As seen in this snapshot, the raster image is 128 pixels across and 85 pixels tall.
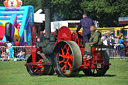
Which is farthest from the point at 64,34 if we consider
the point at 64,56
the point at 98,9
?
the point at 98,9

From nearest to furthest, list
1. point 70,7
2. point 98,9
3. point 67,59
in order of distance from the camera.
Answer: point 67,59 → point 98,9 → point 70,7

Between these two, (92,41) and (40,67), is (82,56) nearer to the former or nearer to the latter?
(92,41)

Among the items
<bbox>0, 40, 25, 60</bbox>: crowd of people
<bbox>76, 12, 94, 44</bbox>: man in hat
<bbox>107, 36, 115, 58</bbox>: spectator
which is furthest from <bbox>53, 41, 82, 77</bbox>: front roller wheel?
<bbox>107, 36, 115, 58</bbox>: spectator

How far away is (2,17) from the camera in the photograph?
3872cm

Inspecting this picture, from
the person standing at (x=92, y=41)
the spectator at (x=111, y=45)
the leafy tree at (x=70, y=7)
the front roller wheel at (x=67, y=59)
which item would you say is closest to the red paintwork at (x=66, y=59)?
the front roller wheel at (x=67, y=59)

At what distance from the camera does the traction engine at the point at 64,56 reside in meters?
12.9

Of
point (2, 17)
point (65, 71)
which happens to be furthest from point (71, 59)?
point (2, 17)

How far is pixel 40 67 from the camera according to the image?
47.3 feet

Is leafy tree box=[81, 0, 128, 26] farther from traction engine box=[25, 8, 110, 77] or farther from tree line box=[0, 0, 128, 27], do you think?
traction engine box=[25, 8, 110, 77]

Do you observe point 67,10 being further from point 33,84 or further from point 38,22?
point 33,84

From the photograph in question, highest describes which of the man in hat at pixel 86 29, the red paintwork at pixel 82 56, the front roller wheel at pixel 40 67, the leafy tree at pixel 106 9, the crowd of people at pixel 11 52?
the leafy tree at pixel 106 9

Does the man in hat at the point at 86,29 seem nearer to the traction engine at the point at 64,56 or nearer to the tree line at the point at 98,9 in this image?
the traction engine at the point at 64,56

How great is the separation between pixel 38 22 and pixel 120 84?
34.3m

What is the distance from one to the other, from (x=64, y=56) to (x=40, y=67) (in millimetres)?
1442
